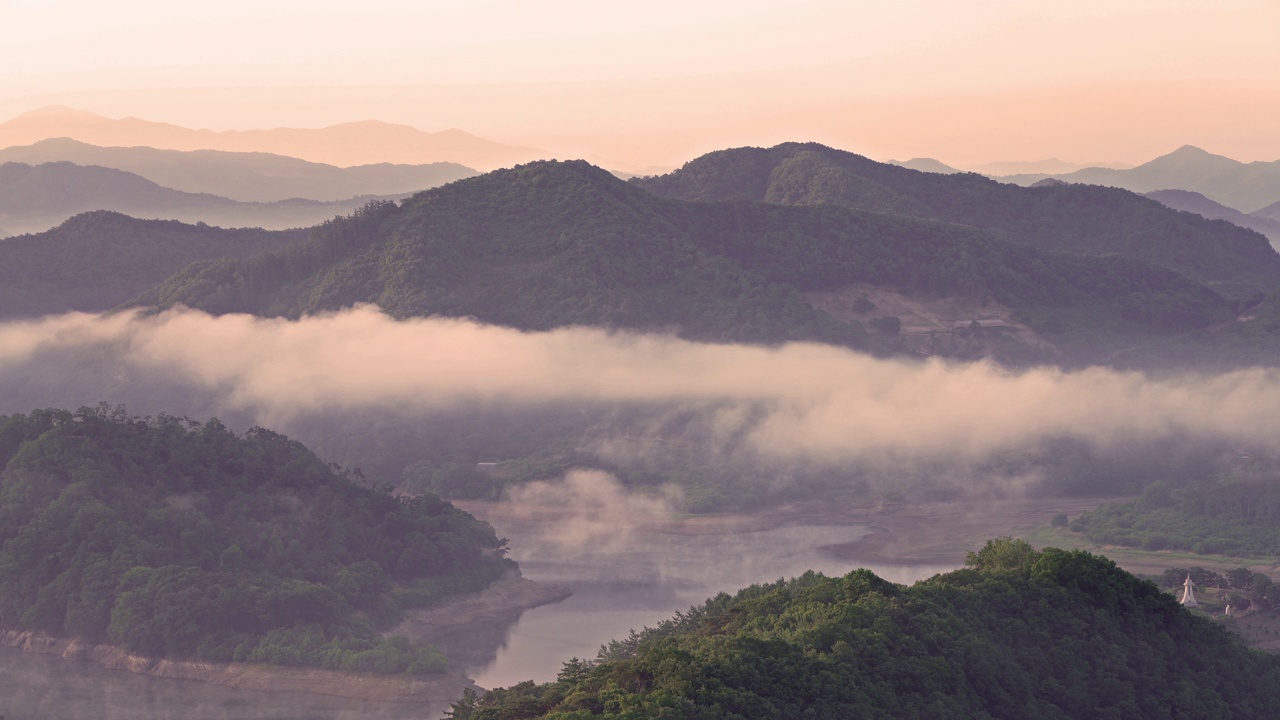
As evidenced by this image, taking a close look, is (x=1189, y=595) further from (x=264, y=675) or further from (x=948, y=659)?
(x=264, y=675)

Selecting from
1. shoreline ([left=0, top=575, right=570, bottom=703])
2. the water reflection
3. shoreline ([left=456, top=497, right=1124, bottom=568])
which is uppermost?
shoreline ([left=456, top=497, right=1124, bottom=568])

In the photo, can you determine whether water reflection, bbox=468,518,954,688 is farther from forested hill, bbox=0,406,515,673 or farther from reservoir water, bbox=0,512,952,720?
forested hill, bbox=0,406,515,673

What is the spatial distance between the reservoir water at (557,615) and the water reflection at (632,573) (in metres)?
0.09

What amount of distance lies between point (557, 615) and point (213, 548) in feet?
79.3

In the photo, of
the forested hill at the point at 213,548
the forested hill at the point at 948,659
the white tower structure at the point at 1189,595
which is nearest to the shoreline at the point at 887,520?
the forested hill at the point at 213,548

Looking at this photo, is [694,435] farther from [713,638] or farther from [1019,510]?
[713,638]

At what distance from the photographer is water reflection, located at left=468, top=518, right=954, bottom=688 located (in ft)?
386

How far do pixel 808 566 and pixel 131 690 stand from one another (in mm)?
60561

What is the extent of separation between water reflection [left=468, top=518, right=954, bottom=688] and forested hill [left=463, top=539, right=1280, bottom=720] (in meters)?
27.7

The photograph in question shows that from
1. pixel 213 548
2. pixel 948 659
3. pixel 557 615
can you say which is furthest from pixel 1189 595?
pixel 213 548

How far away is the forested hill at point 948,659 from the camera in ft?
218

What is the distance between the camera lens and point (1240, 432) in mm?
193875

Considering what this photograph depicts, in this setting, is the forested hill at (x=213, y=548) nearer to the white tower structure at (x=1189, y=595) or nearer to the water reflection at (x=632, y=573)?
the water reflection at (x=632, y=573)

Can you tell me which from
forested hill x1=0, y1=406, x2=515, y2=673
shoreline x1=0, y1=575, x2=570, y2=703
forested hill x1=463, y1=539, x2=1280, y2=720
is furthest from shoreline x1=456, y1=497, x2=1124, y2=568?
forested hill x1=463, y1=539, x2=1280, y2=720
